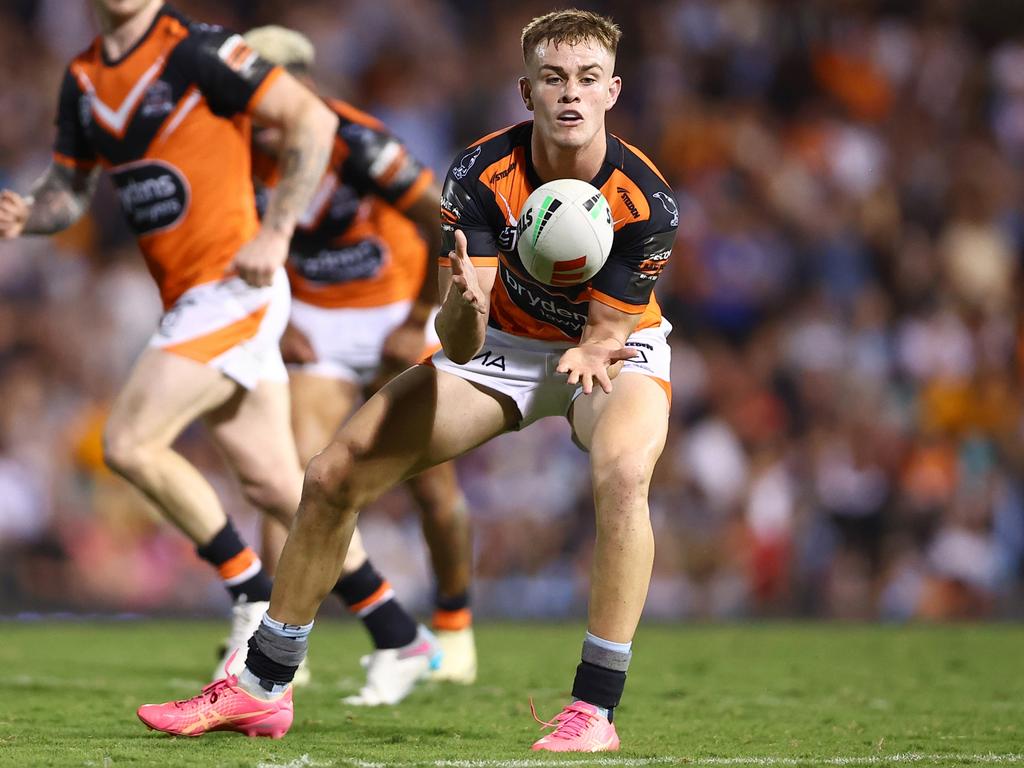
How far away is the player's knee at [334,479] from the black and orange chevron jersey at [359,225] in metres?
2.43

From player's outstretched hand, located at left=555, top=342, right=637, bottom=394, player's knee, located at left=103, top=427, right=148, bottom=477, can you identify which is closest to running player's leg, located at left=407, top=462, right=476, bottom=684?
player's knee, located at left=103, top=427, right=148, bottom=477

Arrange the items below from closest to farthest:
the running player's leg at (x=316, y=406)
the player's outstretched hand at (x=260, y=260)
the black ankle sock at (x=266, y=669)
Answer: the black ankle sock at (x=266, y=669) < the player's outstretched hand at (x=260, y=260) < the running player's leg at (x=316, y=406)

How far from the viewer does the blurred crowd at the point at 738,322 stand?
12.2 metres

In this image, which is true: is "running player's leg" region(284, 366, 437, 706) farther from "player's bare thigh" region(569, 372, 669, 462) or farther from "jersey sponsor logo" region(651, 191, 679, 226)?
"jersey sponsor logo" region(651, 191, 679, 226)

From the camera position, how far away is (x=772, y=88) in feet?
51.0

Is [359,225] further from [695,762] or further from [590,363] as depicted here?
[695,762]

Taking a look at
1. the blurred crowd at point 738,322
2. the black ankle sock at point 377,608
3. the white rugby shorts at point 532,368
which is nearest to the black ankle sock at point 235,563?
the black ankle sock at point 377,608

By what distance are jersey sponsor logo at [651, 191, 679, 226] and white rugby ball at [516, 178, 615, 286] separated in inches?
9.2

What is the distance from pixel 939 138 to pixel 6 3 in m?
9.29

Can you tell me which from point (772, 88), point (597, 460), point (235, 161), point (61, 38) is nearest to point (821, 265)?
point (772, 88)

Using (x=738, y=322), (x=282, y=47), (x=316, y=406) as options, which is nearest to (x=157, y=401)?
(x=316, y=406)

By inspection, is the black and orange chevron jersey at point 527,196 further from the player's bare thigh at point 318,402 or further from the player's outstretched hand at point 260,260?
the player's bare thigh at point 318,402

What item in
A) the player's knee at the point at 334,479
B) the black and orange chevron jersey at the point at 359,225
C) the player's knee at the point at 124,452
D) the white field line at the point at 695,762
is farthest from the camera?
the black and orange chevron jersey at the point at 359,225

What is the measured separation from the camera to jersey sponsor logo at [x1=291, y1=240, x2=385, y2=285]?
7.46m
